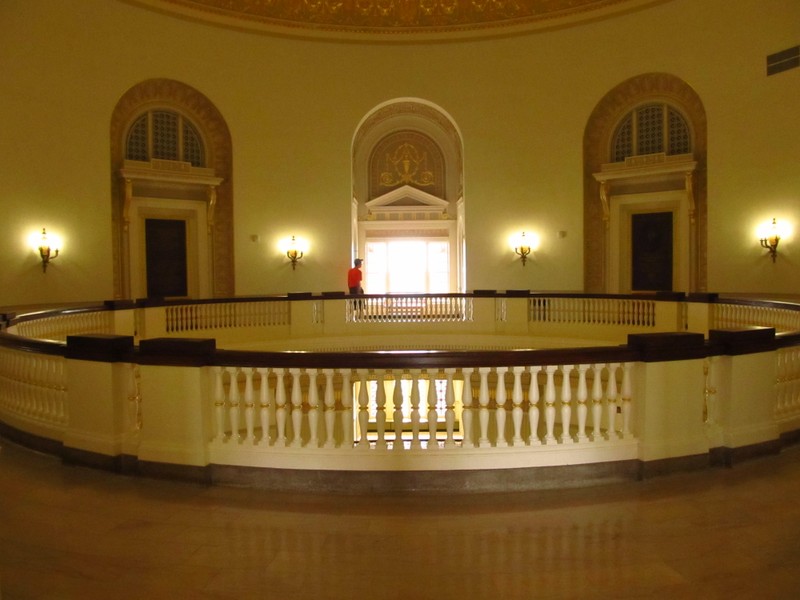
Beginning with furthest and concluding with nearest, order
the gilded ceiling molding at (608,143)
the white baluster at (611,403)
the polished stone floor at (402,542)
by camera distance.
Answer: the gilded ceiling molding at (608,143) → the white baluster at (611,403) → the polished stone floor at (402,542)

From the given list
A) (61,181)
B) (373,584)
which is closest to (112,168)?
(61,181)

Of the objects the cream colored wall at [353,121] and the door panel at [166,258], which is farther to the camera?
the door panel at [166,258]

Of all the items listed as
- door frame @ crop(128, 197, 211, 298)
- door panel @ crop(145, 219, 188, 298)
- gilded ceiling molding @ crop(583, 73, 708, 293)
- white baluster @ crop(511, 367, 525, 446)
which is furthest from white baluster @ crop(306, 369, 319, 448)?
gilded ceiling molding @ crop(583, 73, 708, 293)

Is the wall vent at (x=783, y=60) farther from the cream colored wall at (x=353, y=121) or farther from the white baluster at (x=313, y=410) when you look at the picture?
the white baluster at (x=313, y=410)

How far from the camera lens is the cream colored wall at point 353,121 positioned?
1506 cm

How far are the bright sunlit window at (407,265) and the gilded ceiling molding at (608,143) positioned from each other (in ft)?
15.7

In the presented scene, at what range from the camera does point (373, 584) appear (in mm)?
3510

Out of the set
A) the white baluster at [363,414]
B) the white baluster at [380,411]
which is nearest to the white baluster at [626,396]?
the white baluster at [380,411]

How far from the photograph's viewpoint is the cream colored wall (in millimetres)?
15062

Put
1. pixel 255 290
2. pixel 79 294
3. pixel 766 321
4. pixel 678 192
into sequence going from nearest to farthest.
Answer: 1. pixel 766 321
2. pixel 79 294
3. pixel 678 192
4. pixel 255 290

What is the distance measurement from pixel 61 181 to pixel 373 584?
1493cm

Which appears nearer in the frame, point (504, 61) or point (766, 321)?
point (766, 321)

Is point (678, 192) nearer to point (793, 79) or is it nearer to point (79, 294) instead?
point (793, 79)

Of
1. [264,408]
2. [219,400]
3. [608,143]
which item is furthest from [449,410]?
[608,143]
